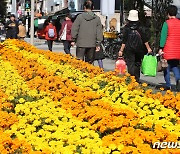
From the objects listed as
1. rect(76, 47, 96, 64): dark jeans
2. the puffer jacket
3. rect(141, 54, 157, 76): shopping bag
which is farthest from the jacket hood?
the puffer jacket

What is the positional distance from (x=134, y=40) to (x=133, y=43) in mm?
63

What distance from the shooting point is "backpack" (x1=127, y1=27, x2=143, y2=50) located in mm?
11367

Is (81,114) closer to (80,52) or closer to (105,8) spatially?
(80,52)

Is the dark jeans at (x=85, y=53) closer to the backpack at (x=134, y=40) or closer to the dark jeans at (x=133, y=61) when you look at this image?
the dark jeans at (x=133, y=61)

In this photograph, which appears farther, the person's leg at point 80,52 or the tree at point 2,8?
the tree at point 2,8

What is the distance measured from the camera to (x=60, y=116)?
6.23 m

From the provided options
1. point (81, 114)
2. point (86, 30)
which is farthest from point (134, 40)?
point (81, 114)

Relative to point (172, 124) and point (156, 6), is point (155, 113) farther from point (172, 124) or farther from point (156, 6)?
point (156, 6)

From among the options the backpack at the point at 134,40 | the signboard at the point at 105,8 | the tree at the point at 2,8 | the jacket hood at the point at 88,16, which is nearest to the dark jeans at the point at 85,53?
the jacket hood at the point at 88,16

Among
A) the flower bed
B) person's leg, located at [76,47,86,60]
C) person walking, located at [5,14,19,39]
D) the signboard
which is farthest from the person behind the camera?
the signboard

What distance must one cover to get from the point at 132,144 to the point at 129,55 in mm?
6619

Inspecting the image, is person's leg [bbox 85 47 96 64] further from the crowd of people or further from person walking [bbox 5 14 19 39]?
person walking [bbox 5 14 19 39]

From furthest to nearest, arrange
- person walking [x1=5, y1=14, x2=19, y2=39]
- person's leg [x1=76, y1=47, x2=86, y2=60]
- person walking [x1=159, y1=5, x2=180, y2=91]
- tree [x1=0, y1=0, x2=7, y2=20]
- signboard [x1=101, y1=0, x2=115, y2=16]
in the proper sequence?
tree [x1=0, y1=0, x2=7, y2=20] < signboard [x1=101, y1=0, x2=115, y2=16] < person walking [x1=5, y1=14, x2=19, y2=39] < person's leg [x1=76, y1=47, x2=86, y2=60] < person walking [x1=159, y1=5, x2=180, y2=91]

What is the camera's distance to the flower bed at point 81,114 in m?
4.97
